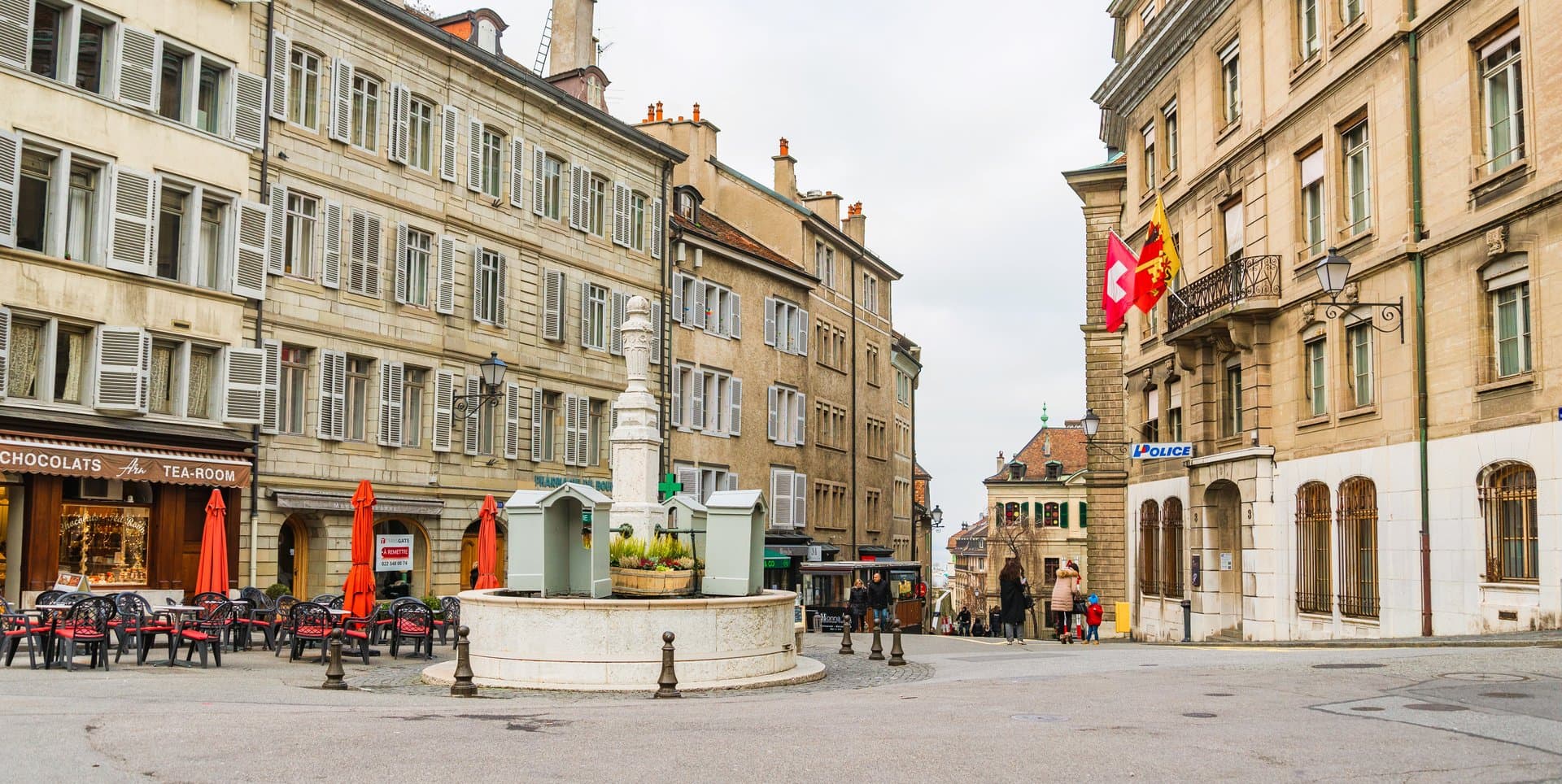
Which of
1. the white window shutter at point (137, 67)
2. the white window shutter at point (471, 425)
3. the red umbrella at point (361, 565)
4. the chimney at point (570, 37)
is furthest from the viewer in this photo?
the chimney at point (570, 37)

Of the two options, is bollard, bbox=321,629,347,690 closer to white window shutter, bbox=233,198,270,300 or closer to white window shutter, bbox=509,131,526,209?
white window shutter, bbox=233,198,270,300

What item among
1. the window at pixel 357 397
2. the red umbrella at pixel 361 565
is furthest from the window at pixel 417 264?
the red umbrella at pixel 361 565

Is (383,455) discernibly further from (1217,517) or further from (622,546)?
(1217,517)

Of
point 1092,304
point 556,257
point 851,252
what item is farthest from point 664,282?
point 851,252

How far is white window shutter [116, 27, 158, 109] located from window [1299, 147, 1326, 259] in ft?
63.0

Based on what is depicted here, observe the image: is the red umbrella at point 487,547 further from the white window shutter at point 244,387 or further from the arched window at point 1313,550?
the arched window at point 1313,550

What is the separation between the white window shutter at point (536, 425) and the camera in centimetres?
3416

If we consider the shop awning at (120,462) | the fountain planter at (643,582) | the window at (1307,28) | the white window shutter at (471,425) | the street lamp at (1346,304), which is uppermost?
the window at (1307,28)

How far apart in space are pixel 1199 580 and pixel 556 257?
54.9ft

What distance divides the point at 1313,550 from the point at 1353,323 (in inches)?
154

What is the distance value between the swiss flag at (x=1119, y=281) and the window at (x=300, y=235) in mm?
15202

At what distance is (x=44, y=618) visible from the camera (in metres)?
17.2

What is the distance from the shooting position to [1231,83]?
2748 centimetres

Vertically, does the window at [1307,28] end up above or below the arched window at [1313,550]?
above
